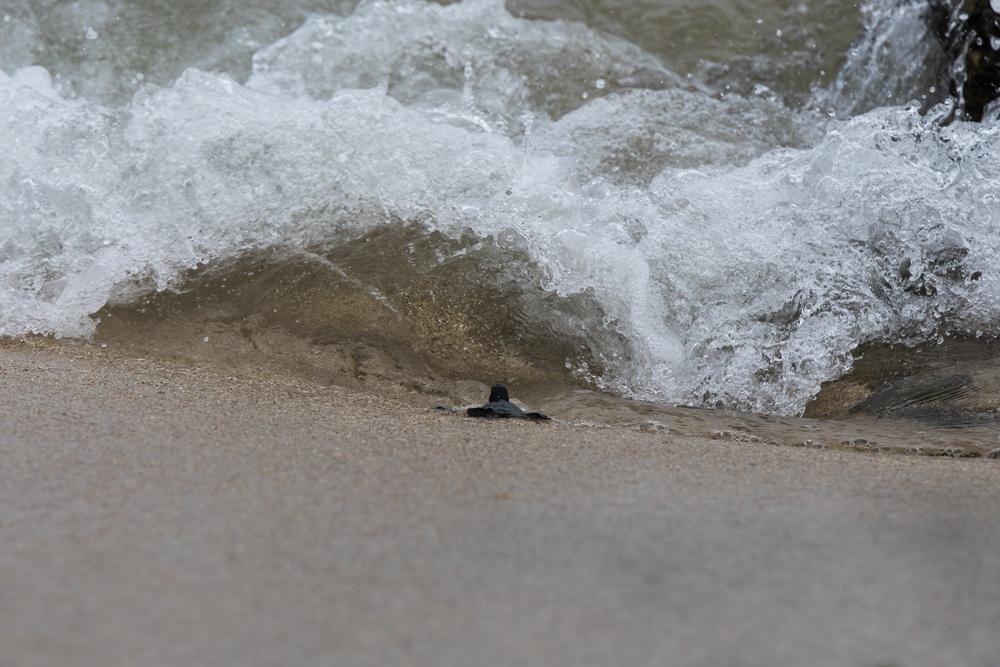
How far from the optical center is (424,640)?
1050mm

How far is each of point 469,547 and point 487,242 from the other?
5.31 feet

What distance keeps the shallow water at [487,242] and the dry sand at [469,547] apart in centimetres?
68

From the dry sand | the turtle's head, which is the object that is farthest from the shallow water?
the dry sand

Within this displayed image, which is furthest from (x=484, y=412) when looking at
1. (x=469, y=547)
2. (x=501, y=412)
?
(x=469, y=547)

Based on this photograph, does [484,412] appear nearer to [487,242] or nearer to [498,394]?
[498,394]

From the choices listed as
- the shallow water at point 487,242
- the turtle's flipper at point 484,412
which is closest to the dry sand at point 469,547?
the turtle's flipper at point 484,412

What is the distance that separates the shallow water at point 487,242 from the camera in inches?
100

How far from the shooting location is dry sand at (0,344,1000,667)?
1052 mm

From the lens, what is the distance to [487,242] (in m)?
2.81

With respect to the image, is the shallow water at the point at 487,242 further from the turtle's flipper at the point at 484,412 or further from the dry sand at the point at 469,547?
the dry sand at the point at 469,547

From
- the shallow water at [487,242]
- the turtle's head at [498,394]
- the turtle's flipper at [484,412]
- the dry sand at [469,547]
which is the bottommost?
the dry sand at [469,547]

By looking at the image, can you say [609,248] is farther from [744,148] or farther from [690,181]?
[744,148]

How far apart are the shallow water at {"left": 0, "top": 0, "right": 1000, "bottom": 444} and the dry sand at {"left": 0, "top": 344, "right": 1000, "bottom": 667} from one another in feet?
2.25

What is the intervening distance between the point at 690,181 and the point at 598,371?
0.86 meters
